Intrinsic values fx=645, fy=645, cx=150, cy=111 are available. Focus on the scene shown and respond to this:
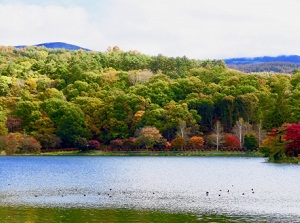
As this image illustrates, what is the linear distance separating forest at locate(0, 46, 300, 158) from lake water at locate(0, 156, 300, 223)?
31.3 metres

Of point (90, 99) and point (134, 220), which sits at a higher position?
point (90, 99)

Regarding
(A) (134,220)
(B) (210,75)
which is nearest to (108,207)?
(A) (134,220)

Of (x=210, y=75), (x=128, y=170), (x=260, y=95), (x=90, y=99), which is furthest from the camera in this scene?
(x=210, y=75)

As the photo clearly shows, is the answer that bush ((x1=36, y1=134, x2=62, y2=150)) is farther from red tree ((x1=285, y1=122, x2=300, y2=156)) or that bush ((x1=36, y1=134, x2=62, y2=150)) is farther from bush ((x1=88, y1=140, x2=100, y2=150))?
red tree ((x1=285, y1=122, x2=300, y2=156))

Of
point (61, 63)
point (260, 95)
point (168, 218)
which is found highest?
point (61, 63)

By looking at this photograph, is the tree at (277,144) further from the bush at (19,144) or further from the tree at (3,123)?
the tree at (3,123)

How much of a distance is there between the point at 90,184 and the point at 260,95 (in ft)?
179

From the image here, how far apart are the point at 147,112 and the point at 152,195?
57952 millimetres

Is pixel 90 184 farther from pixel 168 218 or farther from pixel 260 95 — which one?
pixel 260 95

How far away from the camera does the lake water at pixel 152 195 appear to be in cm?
2955

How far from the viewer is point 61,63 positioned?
131625mm

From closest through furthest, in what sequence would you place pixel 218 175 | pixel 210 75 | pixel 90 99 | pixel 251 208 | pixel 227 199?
pixel 251 208 → pixel 227 199 → pixel 218 175 → pixel 90 99 → pixel 210 75

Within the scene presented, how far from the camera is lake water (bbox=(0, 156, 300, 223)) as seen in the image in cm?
2955

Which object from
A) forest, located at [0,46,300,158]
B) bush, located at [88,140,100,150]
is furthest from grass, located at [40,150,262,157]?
forest, located at [0,46,300,158]
